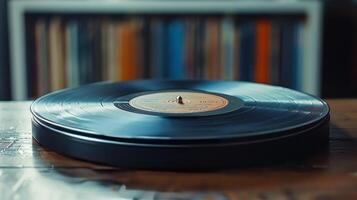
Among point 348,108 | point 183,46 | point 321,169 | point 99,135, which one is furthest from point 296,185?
point 183,46

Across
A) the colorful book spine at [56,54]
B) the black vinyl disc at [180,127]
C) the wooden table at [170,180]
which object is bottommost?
the colorful book spine at [56,54]

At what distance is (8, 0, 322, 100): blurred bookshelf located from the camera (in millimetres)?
1811

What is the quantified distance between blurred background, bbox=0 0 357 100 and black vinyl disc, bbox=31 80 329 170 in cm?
113

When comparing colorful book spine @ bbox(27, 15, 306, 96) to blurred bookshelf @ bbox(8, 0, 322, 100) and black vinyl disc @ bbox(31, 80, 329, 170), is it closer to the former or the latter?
blurred bookshelf @ bbox(8, 0, 322, 100)

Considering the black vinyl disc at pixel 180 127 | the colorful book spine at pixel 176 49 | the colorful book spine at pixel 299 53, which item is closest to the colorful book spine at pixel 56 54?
the colorful book spine at pixel 176 49

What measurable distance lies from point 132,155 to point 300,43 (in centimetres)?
139

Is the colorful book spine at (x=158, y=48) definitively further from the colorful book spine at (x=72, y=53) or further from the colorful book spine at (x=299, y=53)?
the colorful book spine at (x=299, y=53)

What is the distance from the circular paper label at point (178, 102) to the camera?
2.06 ft

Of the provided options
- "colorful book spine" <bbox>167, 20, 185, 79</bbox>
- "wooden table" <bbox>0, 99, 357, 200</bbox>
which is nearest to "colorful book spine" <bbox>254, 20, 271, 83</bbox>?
"colorful book spine" <bbox>167, 20, 185, 79</bbox>

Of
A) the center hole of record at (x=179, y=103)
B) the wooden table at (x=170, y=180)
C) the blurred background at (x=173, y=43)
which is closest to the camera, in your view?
the wooden table at (x=170, y=180)

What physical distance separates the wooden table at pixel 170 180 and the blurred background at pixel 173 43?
1248mm

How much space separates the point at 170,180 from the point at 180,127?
65 mm

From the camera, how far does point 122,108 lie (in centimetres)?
64

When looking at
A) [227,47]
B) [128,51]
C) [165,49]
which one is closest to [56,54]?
[128,51]
